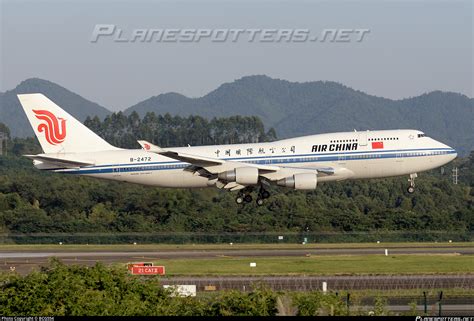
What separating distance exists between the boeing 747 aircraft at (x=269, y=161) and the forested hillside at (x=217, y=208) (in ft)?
68.0

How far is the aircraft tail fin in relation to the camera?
6191cm

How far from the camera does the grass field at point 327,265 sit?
51094mm

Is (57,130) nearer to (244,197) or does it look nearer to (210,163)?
(210,163)

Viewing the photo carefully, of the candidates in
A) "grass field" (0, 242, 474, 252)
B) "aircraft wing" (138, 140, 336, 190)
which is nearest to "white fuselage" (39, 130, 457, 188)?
"aircraft wing" (138, 140, 336, 190)

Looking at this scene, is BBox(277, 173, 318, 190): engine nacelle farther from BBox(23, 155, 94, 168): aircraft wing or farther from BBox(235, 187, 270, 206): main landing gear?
BBox(23, 155, 94, 168): aircraft wing

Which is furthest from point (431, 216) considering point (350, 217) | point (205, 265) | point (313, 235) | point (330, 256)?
point (205, 265)

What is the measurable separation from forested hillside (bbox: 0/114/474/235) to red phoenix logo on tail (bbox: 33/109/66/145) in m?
19.5

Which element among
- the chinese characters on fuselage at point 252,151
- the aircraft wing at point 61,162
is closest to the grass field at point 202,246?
the aircraft wing at point 61,162

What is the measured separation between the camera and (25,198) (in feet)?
315

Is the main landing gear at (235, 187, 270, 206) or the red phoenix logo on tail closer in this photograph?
the main landing gear at (235, 187, 270, 206)

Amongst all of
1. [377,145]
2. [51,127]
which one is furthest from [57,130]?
[377,145]

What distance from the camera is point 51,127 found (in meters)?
63.3

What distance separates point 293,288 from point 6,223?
46.4m

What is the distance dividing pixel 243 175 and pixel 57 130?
542 inches
